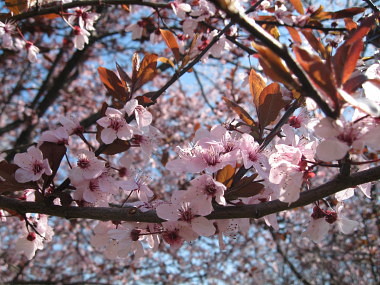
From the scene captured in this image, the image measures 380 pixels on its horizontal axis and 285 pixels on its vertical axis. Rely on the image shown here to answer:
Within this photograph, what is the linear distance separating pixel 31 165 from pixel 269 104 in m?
0.78

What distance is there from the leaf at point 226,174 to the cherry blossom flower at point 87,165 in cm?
38

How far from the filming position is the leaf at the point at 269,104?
108cm

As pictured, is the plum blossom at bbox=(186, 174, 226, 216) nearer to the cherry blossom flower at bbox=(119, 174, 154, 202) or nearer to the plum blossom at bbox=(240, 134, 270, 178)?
the plum blossom at bbox=(240, 134, 270, 178)

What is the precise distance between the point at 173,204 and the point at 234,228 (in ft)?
0.85

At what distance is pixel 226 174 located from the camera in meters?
0.98

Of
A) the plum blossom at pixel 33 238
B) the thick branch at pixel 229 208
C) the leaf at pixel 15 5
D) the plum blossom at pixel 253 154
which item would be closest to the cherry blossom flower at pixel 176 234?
the thick branch at pixel 229 208

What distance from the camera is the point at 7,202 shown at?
1058 millimetres

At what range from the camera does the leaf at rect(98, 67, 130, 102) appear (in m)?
1.20

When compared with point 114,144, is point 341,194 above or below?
below

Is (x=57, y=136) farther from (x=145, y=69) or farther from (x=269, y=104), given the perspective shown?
(x=269, y=104)

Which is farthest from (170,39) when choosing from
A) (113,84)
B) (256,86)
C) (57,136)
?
(57,136)

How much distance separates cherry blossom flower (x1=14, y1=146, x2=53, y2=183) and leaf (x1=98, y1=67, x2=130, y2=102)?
0.32 m

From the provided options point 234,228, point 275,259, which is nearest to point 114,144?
point 234,228

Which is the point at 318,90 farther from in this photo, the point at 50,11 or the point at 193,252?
the point at 193,252
